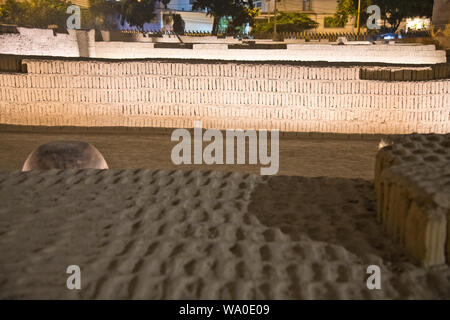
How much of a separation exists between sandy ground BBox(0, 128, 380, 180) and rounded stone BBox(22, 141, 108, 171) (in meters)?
1.24

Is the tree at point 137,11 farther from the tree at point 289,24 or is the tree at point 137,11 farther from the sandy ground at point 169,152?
the sandy ground at point 169,152

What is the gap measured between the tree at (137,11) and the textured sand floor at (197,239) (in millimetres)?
37751

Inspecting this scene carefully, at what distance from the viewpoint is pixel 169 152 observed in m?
6.77

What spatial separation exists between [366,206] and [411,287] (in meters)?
1.04

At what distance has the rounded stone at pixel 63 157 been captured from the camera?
4781 millimetres

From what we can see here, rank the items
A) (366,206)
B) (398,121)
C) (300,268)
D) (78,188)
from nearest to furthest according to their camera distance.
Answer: (300,268), (366,206), (78,188), (398,121)

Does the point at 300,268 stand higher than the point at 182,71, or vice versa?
the point at 182,71

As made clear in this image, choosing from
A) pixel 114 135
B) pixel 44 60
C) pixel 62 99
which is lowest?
pixel 114 135

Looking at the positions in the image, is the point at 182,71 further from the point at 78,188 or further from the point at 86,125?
the point at 78,188

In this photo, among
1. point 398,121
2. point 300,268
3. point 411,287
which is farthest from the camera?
point 398,121

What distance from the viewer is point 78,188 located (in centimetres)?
368

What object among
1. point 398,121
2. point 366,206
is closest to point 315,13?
point 398,121

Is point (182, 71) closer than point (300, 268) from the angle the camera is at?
No

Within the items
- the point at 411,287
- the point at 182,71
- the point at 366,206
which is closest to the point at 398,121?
the point at 182,71
